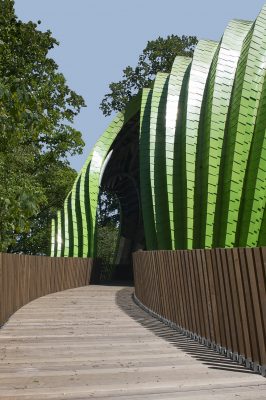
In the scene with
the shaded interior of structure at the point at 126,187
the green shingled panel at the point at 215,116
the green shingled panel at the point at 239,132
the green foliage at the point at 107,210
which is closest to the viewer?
the green shingled panel at the point at 239,132

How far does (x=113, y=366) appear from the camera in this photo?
600 cm

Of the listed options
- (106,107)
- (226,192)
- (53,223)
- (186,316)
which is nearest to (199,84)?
(226,192)

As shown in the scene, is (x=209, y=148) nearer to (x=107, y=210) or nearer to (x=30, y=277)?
(x=30, y=277)

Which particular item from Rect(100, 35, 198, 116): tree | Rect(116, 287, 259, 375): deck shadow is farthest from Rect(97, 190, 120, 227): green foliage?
Rect(116, 287, 259, 375): deck shadow

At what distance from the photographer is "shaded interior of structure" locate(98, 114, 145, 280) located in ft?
119

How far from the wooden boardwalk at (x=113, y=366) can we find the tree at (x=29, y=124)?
5.53 feet

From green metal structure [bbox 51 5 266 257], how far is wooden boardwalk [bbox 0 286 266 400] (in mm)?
8721

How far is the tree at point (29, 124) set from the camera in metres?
8.00

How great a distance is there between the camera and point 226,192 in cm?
1828

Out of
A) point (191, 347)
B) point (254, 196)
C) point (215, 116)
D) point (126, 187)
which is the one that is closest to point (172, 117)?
point (215, 116)

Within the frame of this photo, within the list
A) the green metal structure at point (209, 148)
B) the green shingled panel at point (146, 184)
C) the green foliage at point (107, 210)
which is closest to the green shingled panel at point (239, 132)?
the green metal structure at point (209, 148)

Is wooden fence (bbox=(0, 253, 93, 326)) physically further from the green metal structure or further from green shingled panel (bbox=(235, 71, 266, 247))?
green shingled panel (bbox=(235, 71, 266, 247))

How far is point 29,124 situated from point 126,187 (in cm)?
3331

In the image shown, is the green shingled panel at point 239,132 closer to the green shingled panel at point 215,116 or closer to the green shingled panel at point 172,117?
the green shingled panel at point 215,116
